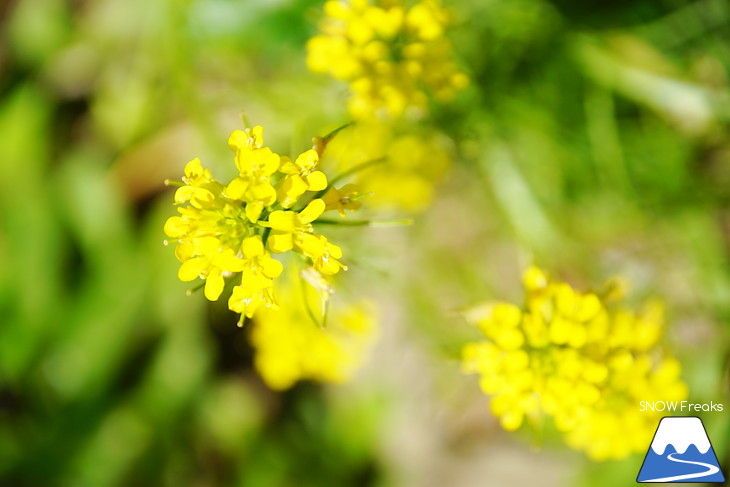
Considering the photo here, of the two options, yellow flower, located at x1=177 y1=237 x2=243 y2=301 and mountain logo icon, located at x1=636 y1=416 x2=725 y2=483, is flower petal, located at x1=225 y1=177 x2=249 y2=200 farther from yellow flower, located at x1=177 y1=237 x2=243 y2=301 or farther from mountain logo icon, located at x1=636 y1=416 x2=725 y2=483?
mountain logo icon, located at x1=636 y1=416 x2=725 y2=483

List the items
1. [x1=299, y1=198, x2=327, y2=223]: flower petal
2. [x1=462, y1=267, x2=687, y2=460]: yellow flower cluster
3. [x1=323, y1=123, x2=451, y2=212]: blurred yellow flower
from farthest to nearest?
[x1=323, y1=123, x2=451, y2=212]: blurred yellow flower < [x1=462, y1=267, x2=687, y2=460]: yellow flower cluster < [x1=299, y1=198, x2=327, y2=223]: flower petal

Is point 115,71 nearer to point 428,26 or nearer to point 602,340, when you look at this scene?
point 428,26

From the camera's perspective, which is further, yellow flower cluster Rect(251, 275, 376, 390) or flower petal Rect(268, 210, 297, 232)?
yellow flower cluster Rect(251, 275, 376, 390)

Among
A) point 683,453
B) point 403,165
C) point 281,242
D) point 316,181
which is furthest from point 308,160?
point 683,453

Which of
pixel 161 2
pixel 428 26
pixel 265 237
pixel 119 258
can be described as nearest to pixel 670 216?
pixel 428 26

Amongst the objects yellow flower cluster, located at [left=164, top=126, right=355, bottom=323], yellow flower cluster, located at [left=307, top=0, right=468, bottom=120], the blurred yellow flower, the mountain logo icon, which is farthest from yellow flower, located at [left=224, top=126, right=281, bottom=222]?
the mountain logo icon

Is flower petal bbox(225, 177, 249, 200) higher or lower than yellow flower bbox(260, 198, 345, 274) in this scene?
higher

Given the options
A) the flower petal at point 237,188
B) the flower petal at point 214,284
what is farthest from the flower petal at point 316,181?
the flower petal at point 214,284
